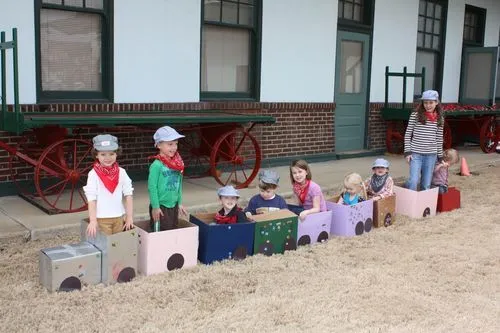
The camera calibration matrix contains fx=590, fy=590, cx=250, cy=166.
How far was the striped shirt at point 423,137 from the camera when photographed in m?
6.84

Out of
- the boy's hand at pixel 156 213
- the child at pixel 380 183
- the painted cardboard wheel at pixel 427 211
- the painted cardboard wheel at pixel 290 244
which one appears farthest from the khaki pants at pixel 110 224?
the painted cardboard wheel at pixel 427 211

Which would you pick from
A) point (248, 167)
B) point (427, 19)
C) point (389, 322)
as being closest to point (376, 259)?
point (389, 322)

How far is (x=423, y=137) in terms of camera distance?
22.5 feet

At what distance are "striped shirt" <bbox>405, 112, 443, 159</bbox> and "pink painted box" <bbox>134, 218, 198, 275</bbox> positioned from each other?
3365 mm

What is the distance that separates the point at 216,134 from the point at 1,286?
159 inches

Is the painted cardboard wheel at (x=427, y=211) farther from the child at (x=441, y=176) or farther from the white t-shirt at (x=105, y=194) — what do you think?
the white t-shirt at (x=105, y=194)

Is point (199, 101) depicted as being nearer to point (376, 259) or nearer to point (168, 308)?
point (376, 259)

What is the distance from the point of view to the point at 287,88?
970cm

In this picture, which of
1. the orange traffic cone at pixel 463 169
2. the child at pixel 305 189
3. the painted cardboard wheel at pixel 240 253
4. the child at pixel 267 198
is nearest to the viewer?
the painted cardboard wheel at pixel 240 253

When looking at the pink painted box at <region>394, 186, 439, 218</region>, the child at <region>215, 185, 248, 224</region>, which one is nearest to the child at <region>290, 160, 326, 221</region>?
the child at <region>215, 185, 248, 224</region>

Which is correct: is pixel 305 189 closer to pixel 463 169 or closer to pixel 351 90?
pixel 463 169

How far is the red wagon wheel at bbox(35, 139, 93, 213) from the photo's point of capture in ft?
19.4

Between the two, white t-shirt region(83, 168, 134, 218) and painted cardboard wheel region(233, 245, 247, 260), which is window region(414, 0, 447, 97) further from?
white t-shirt region(83, 168, 134, 218)

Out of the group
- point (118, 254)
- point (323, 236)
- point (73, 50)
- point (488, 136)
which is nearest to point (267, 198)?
point (323, 236)
